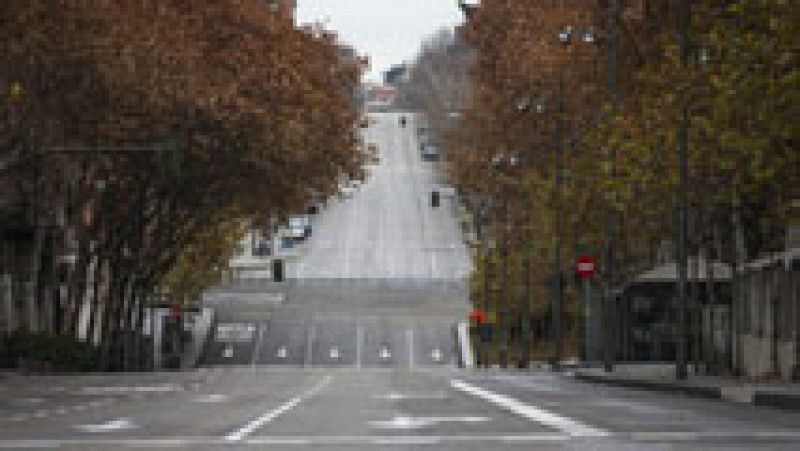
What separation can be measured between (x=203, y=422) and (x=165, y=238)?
46.3m

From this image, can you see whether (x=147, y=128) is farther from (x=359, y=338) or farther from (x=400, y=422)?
(x=359, y=338)

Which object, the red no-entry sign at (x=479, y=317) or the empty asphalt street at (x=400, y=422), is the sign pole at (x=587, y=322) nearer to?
the empty asphalt street at (x=400, y=422)

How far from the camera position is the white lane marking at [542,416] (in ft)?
62.6

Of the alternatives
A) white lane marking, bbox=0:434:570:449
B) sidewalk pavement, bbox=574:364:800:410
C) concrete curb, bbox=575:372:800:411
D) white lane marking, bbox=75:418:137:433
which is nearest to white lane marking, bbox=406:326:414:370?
sidewalk pavement, bbox=574:364:800:410

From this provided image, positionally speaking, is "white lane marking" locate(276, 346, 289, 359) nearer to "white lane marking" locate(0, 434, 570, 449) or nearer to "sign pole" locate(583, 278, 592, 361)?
"sign pole" locate(583, 278, 592, 361)

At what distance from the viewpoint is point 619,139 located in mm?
44000

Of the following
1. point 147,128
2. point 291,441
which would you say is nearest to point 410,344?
point 147,128

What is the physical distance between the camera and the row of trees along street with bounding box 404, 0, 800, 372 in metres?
32.7

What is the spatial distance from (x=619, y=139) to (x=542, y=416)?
2173 centimetres

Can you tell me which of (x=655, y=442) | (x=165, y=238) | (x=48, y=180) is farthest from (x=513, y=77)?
(x=655, y=442)

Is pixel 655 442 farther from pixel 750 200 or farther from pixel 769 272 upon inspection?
pixel 769 272

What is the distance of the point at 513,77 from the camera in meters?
69.4

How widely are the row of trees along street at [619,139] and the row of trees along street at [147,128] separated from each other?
7.27 m

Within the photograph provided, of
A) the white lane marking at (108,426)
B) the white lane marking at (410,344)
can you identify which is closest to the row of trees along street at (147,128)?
the white lane marking at (108,426)
